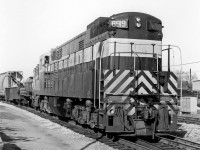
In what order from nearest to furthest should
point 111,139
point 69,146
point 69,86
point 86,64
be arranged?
point 69,146
point 111,139
point 86,64
point 69,86

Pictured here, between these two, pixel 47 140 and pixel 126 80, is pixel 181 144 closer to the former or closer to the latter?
pixel 126 80

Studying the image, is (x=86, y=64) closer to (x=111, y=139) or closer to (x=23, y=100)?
(x=111, y=139)

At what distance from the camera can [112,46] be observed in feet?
35.6

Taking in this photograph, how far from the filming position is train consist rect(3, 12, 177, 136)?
994 centimetres

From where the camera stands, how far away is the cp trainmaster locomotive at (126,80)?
391 inches

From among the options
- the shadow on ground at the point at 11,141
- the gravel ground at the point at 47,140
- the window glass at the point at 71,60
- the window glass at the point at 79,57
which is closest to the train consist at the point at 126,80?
the window glass at the point at 79,57

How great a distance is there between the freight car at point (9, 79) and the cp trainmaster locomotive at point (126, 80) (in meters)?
26.6

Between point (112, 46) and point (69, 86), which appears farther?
point (69, 86)

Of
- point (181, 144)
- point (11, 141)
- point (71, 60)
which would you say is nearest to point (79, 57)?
point (71, 60)

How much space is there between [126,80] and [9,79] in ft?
102

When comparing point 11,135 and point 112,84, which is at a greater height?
point 112,84

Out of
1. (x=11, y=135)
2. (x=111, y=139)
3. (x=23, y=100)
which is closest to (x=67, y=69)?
(x=11, y=135)

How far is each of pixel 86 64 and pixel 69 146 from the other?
3.94 m

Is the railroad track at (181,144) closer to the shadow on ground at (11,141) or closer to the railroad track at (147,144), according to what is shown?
the railroad track at (147,144)
